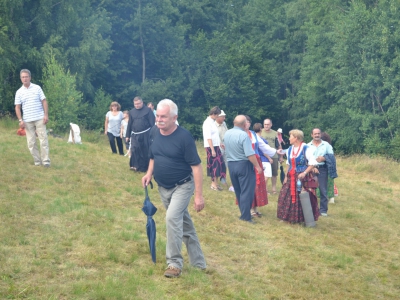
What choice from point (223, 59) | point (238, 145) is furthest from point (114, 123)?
point (223, 59)

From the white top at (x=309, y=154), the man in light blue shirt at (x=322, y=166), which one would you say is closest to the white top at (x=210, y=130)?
the man in light blue shirt at (x=322, y=166)

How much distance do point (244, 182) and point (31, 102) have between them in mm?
4454

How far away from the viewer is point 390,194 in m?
19.3

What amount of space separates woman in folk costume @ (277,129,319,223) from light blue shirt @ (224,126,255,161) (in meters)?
0.88

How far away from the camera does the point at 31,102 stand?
12.4m

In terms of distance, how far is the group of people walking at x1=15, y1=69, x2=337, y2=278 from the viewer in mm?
7238

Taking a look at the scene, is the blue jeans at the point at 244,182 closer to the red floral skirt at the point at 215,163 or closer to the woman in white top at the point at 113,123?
the red floral skirt at the point at 215,163

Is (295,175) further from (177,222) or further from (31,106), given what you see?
(31,106)

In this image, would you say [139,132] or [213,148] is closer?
[213,148]

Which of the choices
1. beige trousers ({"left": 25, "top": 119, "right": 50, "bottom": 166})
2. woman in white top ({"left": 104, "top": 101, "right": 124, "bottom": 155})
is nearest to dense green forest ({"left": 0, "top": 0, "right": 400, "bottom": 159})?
woman in white top ({"left": 104, "top": 101, "right": 124, "bottom": 155})

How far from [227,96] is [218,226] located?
41206mm

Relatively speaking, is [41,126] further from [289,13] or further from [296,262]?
[289,13]

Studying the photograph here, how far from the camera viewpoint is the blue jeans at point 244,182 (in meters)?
11.5

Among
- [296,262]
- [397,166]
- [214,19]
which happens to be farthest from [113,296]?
[214,19]
